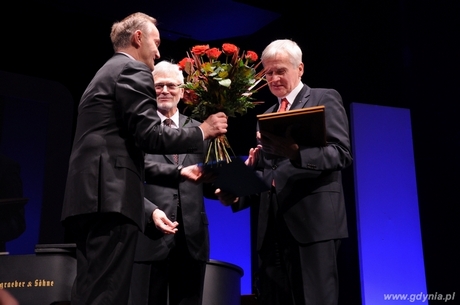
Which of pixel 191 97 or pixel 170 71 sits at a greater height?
pixel 170 71

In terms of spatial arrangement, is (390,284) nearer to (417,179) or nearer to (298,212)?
(417,179)

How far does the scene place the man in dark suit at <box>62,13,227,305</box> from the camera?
205cm

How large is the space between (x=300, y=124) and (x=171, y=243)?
0.81 m

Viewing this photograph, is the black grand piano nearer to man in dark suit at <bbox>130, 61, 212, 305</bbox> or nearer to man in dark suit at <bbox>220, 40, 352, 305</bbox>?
man in dark suit at <bbox>130, 61, 212, 305</bbox>

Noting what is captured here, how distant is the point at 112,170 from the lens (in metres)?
2.14

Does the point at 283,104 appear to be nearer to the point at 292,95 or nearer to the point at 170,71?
the point at 292,95

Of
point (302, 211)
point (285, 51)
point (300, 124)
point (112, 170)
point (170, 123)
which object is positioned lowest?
point (302, 211)

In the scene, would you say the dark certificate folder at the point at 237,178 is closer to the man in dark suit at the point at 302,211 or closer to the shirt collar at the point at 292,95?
the man in dark suit at the point at 302,211

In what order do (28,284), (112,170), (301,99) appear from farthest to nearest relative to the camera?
(28,284)
(301,99)
(112,170)

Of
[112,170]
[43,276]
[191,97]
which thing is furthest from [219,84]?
[43,276]

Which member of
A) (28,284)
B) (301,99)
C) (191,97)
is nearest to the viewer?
(191,97)

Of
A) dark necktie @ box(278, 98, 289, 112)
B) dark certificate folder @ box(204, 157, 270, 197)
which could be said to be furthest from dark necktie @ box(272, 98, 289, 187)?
dark certificate folder @ box(204, 157, 270, 197)

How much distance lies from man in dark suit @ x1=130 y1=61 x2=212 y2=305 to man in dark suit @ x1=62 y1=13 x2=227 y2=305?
0.34 metres

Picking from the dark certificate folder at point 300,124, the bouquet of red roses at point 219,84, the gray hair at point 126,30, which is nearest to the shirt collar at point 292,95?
the bouquet of red roses at point 219,84
